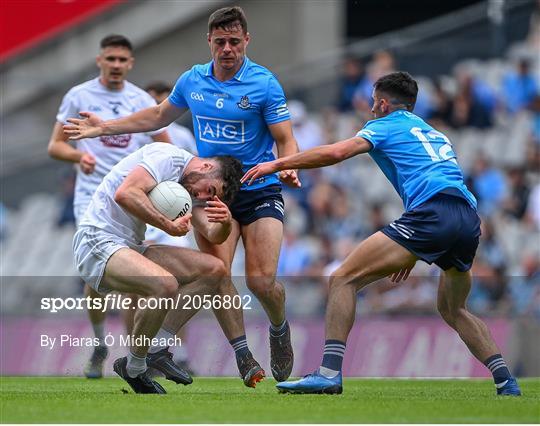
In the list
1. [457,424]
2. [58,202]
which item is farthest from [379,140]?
[58,202]

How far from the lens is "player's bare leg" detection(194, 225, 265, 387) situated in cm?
1095

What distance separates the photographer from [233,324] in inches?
440

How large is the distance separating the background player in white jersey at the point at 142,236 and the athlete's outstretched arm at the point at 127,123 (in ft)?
3.49

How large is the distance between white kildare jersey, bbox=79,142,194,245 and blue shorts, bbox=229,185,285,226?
0.93 m

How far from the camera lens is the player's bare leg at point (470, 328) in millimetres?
10531

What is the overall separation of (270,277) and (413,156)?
5.71 feet

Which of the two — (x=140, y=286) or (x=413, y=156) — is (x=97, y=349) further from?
(x=413, y=156)

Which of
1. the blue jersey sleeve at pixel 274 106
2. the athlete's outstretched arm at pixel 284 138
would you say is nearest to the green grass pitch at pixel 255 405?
the athlete's outstretched arm at pixel 284 138

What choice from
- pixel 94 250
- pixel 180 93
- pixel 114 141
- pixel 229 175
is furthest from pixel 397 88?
pixel 114 141

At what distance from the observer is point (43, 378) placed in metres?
13.5

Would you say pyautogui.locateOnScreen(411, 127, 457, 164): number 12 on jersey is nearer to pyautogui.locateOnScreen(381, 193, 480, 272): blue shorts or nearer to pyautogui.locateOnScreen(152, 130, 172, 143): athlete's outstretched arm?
pyautogui.locateOnScreen(381, 193, 480, 272): blue shorts

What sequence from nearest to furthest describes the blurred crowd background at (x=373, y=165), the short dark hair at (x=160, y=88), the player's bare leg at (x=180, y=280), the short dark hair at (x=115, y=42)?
the player's bare leg at (x=180, y=280) → the short dark hair at (x=115, y=42) → the short dark hair at (x=160, y=88) → the blurred crowd background at (x=373, y=165)

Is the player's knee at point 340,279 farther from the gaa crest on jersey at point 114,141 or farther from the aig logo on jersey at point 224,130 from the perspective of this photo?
the gaa crest on jersey at point 114,141

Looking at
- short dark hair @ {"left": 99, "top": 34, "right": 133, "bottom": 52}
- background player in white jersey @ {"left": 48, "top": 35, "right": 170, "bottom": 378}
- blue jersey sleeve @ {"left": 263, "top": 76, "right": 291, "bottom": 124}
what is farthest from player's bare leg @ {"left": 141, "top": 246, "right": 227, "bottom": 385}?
short dark hair @ {"left": 99, "top": 34, "right": 133, "bottom": 52}
